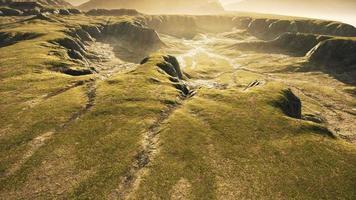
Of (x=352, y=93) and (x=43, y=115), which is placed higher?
(x=43, y=115)

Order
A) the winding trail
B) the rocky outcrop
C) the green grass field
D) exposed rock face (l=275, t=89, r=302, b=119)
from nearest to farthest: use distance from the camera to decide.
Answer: the winding trail
the green grass field
exposed rock face (l=275, t=89, r=302, b=119)
the rocky outcrop

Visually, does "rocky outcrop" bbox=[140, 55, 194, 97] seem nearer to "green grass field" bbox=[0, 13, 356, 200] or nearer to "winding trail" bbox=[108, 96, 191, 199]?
"green grass field" bbox=[0, 13, 356, 200]

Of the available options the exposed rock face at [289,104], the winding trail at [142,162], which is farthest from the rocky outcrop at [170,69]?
the exposed rock face at [289,104]

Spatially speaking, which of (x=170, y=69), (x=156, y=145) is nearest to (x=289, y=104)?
(x=170, y=69)

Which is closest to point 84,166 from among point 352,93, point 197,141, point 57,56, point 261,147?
point 197,141

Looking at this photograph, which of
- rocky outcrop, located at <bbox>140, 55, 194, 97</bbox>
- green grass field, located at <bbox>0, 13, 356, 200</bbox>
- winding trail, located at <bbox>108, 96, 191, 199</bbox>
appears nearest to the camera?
winding trail, located at <bbox>108, 96, 191, 199</bbox>

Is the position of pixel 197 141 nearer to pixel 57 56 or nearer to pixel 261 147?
pixel 261 147

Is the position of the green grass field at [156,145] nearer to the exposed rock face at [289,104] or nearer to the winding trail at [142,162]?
the winding trail at [142,162]

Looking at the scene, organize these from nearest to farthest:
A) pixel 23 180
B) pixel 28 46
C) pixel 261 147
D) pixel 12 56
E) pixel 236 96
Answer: pixel 23 180 → pixel 261 147 → pixel 236 96 → pixel 12 56 → pixel 28 46

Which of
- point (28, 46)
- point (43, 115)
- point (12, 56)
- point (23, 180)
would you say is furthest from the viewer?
point (28, 46)

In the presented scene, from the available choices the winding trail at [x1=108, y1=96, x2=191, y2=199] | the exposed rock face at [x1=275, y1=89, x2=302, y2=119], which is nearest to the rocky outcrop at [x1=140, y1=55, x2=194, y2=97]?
the winding trail at [x1=108, y1=96, x2=191, y2=199]
